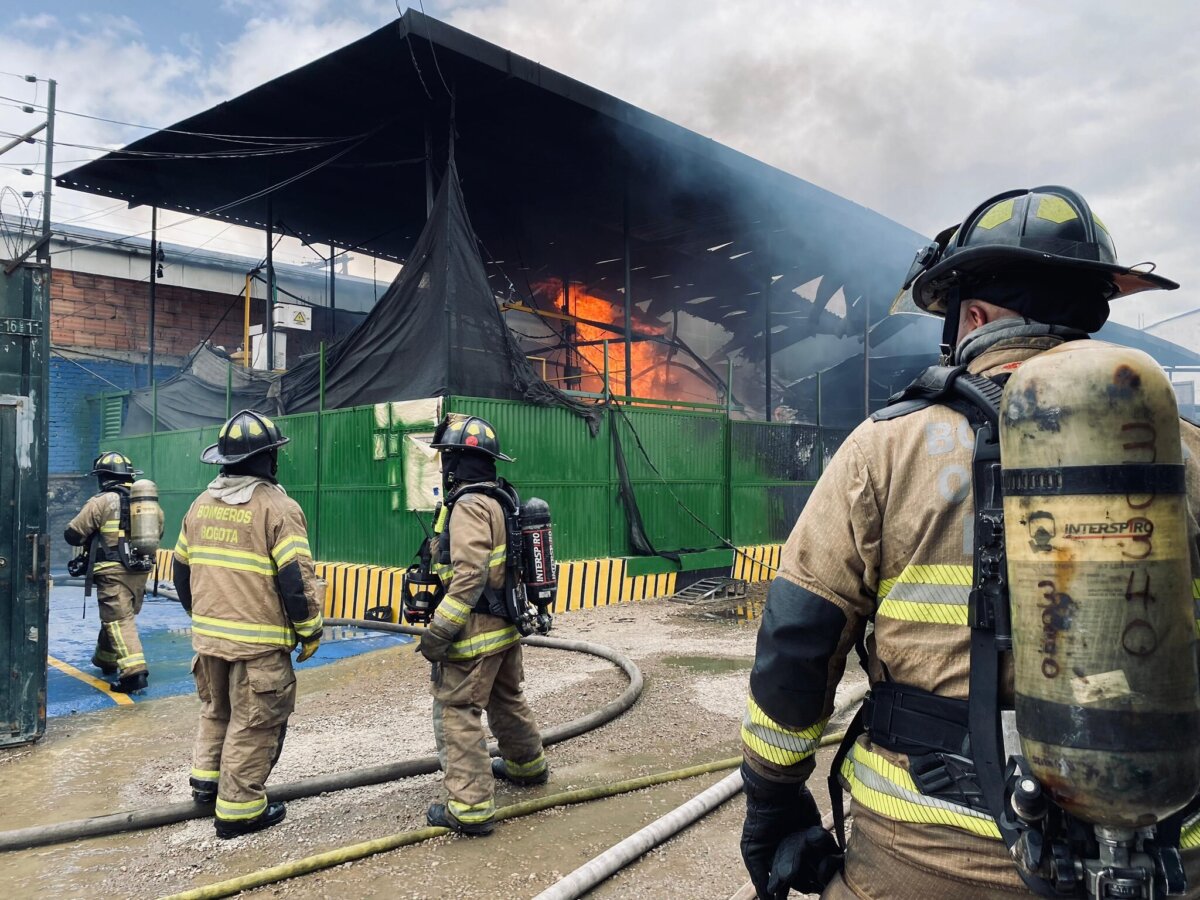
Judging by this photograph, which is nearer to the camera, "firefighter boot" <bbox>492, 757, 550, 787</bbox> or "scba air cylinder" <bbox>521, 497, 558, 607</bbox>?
"scba air cylinder" <bbox>521, 497, 558, 607</bbox>

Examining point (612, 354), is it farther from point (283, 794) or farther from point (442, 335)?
point (283, 794)

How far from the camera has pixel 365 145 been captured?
→ 44.0ft

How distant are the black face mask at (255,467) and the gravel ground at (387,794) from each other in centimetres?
175

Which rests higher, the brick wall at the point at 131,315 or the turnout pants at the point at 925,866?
the brick wall at the point at 131,315

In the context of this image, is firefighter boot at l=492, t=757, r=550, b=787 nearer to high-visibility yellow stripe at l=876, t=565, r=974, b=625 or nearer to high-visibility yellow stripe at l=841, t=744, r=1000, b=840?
high-visibility yellow stripe at l=841, t=744, r=1000, b=840

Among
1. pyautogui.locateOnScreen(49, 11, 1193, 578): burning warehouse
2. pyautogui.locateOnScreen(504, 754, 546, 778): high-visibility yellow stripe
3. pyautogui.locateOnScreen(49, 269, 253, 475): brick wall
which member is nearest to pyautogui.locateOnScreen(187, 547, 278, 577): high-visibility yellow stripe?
pyautogui.locateOnScreen(504, 754, 546, 778): high-visibility yellow stripe

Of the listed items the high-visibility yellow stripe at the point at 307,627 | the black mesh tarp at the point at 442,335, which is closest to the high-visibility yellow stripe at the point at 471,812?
the high-visibility yellow stripe at the point at 307,627

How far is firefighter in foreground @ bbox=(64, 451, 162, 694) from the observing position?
6.83m

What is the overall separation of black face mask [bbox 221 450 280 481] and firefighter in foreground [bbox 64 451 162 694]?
344 cm

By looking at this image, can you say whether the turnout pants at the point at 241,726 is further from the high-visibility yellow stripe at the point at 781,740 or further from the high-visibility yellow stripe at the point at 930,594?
the high-visibility yellow stripe at the point at 930,594

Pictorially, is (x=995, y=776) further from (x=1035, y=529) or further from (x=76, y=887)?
(x=76, y=887)

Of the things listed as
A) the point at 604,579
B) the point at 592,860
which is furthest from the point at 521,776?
the point at 604,579

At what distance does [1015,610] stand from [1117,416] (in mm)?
324

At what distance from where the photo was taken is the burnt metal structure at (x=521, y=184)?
11.3 m
